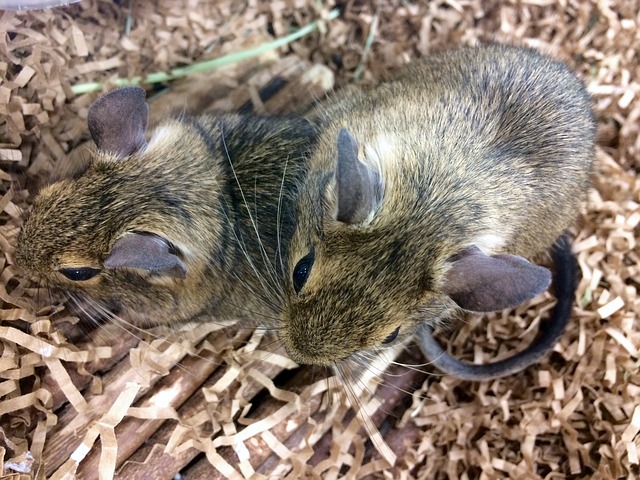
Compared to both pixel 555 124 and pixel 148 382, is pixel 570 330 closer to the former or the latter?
pixel 555 124

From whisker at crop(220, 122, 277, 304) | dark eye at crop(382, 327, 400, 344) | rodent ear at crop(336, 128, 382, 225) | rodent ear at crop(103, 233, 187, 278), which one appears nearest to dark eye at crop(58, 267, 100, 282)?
rodent ear at crop(103, 233, 187, 278)

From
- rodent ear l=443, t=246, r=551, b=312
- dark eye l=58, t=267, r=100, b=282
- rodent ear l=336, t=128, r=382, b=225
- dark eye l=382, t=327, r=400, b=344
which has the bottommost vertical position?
dark eye l=382, t=327, r=400, b=344

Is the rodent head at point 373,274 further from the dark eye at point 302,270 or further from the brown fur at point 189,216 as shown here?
the brown fur at point 189,216

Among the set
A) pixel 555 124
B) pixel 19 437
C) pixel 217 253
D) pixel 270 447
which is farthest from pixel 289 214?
pixel 19 437

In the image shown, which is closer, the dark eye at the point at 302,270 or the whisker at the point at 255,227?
the dark eye at the point at 302,270

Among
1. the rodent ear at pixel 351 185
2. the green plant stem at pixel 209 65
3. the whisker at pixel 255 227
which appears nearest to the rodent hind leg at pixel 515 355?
the whisker at pixel 255 227

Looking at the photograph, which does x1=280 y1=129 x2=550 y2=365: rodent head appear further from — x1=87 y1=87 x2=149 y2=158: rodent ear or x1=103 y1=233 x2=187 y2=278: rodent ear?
x1=87 y1=87 x2=149 y2=158: rodent ear

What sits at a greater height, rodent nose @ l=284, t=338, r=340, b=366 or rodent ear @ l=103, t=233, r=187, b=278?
rodent ear @ l=103, t=233, r=187, b=278

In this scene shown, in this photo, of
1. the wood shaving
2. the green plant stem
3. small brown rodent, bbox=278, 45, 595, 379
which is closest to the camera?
small brown rodent, bbox=278, 45, 595, 379
